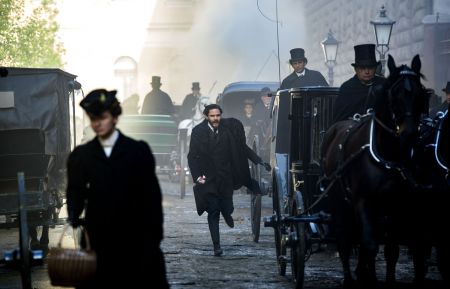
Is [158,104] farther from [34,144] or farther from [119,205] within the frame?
[119,205]

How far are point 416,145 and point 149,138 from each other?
15.7 m

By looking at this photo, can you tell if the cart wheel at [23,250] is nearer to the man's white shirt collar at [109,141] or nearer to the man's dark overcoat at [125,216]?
the man's dark overcoat at [125,216]

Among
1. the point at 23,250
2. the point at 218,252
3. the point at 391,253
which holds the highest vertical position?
the point at 23,250

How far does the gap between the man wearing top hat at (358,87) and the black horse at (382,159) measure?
0.98 meters

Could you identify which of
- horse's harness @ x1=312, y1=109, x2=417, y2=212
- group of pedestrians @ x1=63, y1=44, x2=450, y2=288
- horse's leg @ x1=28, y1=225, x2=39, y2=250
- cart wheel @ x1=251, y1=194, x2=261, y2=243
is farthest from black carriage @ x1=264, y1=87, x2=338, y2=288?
group of pedestrians @ x1=63, y1=44, x2=450, y2=288

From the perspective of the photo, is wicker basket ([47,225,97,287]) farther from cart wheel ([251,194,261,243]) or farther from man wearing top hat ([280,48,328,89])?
man wearing top hat ([280,48,328,89])

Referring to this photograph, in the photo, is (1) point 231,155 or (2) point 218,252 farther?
(1) point 231,155

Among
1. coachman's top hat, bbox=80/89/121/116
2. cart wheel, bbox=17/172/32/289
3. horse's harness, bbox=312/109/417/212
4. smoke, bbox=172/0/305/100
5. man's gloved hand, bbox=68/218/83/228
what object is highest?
smoke, bbox=172/0/305/100

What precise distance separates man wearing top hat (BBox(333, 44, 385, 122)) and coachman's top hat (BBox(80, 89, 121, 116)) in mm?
4676

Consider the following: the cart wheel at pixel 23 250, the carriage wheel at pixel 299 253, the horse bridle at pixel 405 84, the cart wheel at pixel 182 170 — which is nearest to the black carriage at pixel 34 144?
the carriage wheel at pixel 299 253

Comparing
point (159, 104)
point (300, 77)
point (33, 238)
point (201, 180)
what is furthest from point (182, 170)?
point (33, 238)

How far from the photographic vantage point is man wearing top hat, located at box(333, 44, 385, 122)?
1054cm

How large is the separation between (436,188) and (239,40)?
39377 mm

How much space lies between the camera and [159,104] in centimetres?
2697
